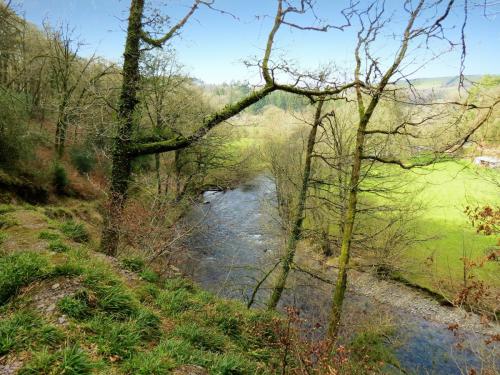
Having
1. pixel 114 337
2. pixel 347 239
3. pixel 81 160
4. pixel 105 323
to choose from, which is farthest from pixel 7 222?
pixel 81 160

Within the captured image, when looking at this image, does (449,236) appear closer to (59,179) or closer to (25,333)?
(25,333)

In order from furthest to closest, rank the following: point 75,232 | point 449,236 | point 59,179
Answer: point 449,236 → point 59,179 → point 75,232

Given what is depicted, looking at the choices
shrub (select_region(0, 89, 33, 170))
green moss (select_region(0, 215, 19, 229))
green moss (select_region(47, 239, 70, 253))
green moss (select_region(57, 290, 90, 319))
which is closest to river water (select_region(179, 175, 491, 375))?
green moss (select_region(57, 290, 90, 319))

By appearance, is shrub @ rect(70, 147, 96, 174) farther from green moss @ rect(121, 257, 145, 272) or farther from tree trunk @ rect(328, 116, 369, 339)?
tree trunk @ rect(328, 116, 369, 339)

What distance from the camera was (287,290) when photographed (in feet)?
45.5

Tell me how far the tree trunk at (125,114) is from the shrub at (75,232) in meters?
0.84

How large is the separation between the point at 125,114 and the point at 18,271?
164 inches

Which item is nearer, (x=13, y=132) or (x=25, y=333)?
(x=25, y=333)

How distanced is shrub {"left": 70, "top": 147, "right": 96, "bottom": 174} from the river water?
7.67 metres

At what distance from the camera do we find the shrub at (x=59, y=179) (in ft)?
56.1

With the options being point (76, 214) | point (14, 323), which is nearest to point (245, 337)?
point (14, 323)

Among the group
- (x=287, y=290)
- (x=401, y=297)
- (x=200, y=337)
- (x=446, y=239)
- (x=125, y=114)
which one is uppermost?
(x=125, y=114)

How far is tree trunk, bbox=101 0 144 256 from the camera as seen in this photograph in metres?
7.15

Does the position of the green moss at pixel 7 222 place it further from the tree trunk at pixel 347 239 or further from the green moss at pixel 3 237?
the tree trunk at pixel 347 239
